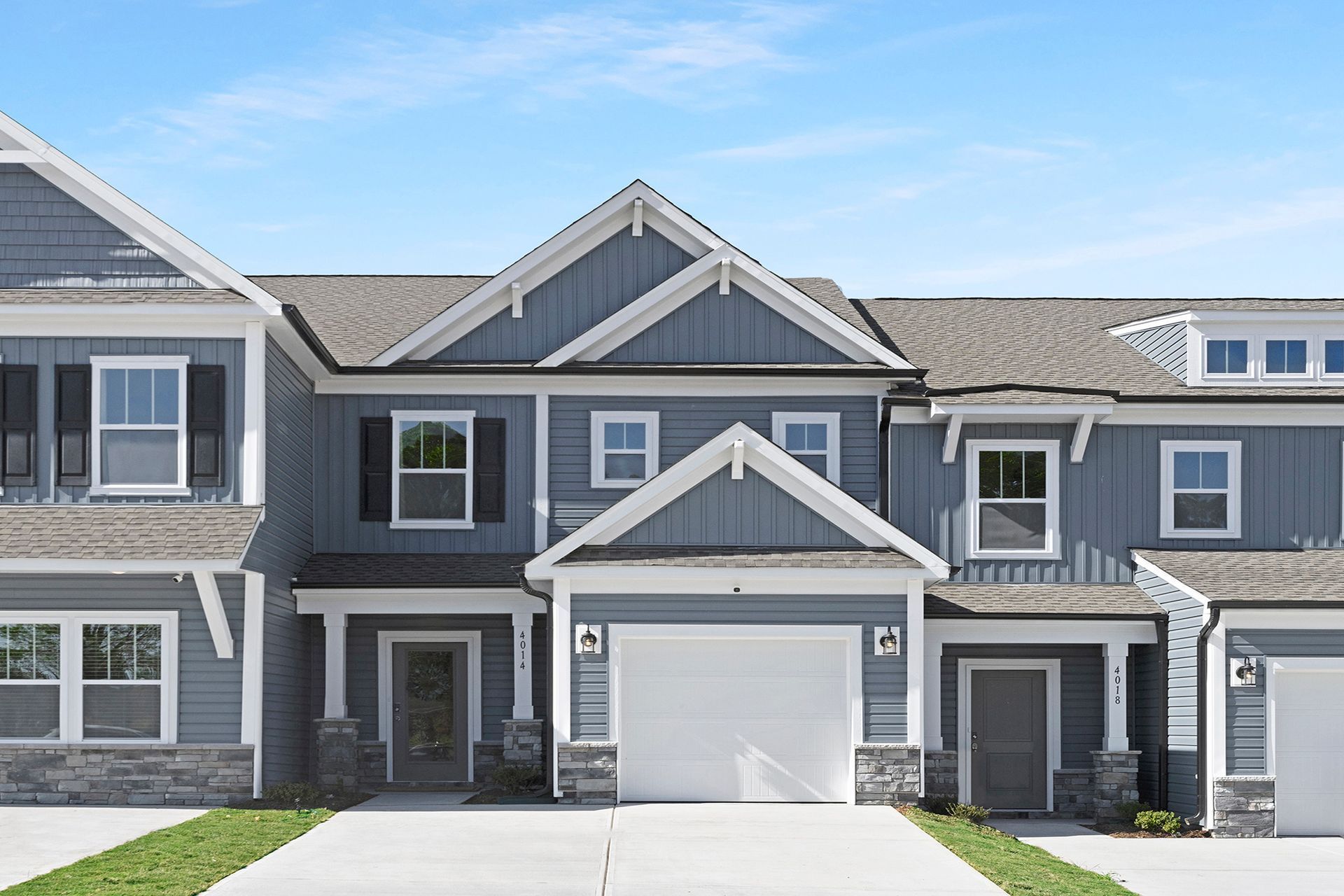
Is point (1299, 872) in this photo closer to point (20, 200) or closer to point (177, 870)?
point (177, 870)

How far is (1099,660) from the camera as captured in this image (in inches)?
772

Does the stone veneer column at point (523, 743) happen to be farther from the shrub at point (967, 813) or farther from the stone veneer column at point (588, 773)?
the shrub at point (967, 813)

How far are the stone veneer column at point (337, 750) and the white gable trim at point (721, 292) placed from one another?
5.48 meters

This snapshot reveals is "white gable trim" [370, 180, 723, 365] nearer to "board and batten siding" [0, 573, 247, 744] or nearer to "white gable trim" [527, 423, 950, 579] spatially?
"white gable trim" [527, 423, 950, 579]

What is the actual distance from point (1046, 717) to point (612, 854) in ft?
28.3

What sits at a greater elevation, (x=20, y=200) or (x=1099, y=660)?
(x=20, y=200)

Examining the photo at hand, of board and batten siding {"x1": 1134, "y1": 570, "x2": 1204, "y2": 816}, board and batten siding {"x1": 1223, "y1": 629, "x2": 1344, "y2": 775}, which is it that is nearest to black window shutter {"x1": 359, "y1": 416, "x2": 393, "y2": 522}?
board and batten siding {"x1": 1134, "y1": 570, "x2": 1204, "y2": 816}

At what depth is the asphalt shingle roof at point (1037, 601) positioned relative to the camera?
1819cm

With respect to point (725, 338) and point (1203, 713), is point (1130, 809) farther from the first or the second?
point (725, 338)

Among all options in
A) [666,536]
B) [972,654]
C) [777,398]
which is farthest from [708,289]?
[972,654]

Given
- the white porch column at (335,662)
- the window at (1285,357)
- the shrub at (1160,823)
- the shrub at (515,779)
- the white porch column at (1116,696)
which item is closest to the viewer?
the shrub at (1160,823)

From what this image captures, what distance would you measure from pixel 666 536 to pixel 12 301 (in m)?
8.04

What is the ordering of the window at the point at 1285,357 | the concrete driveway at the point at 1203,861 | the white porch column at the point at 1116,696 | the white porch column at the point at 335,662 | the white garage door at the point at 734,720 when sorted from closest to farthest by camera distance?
the concrete driveway at the point at 1203,861 → the white garage door at the point at 734,720 → the white porch column at the point at 1116,696 → the white porch column at the point at 335,662 → the window at the point at 1285,357

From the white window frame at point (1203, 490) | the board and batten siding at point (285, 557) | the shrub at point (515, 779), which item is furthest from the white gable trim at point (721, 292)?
the shrub at point (515, 779)
